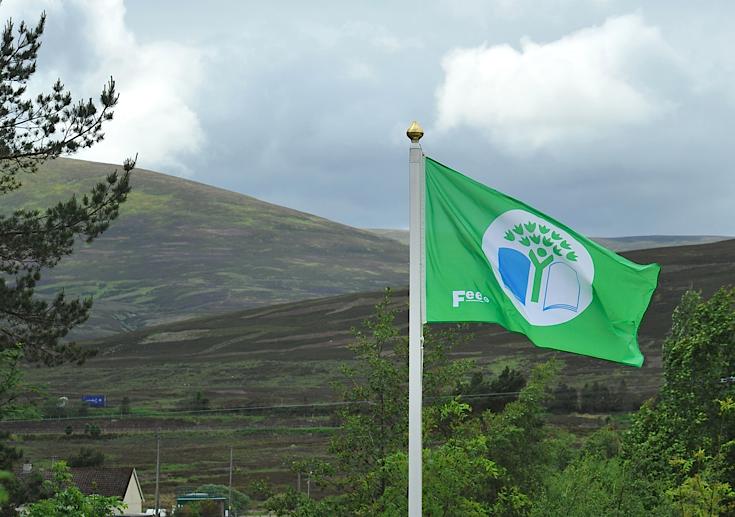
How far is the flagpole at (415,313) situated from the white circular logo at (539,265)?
3.90 feet

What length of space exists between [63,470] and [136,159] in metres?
11.7

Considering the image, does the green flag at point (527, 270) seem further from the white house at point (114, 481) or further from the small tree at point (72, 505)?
the white house at point (114, 481)

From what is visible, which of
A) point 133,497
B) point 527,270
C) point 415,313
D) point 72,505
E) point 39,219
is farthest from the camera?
point 133,497

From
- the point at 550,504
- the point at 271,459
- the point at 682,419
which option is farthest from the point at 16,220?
the point at 271,459

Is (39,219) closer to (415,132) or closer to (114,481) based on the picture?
(415,132)

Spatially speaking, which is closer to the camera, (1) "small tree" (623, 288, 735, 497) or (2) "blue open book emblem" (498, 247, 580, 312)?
(2) "blue open book emblem" (498, 247, 580, 312)

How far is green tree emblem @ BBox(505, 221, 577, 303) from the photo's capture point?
15047mm

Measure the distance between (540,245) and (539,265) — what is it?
27 cm

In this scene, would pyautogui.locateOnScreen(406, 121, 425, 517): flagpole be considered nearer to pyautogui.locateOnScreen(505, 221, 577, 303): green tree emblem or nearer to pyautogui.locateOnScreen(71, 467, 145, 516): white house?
pyautogui.locateOnScreen(505, 221, 577, 303): green tree emblem

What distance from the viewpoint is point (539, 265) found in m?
15.1

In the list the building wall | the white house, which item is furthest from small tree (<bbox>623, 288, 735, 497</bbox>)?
the building wall

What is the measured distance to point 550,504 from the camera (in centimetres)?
3247

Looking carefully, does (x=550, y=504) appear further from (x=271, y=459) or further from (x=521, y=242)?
(x=271, y=459)

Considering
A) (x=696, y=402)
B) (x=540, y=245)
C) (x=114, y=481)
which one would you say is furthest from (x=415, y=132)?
(x=114, y=481)
